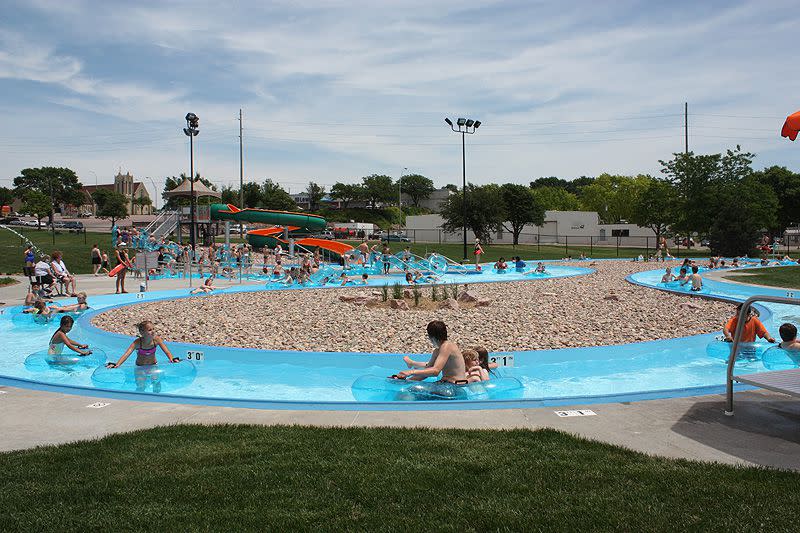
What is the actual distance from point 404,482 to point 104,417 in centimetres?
376

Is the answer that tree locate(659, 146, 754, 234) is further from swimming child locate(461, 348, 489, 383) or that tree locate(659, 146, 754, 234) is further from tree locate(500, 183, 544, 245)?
swimming child locate(461, 348, 489, 383)

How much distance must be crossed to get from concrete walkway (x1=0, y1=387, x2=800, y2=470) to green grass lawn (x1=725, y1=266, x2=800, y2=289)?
57.7ft

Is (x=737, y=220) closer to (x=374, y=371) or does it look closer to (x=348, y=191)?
(x=374, y=371)

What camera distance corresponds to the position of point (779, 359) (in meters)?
9.11

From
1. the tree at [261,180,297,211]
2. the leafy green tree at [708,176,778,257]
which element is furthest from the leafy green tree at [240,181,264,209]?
the leafy green tree at [708,176,778,257]

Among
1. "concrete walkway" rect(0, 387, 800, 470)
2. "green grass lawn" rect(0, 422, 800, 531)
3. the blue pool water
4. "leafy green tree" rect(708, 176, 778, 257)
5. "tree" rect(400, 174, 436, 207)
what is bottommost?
the blue pool water

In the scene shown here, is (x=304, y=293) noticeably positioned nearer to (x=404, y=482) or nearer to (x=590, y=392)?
(x=590, y=392)

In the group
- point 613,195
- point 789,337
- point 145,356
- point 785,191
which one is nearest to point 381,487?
point 145,356

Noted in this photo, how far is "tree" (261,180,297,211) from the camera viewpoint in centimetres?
9856

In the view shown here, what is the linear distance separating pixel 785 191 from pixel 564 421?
7674 centimetres

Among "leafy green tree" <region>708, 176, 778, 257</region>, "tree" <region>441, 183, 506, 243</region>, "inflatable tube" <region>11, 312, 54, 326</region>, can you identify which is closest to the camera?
"inflatable tube" <region>11, 312, 54, 326</region>

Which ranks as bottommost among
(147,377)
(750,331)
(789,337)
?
(147,377)

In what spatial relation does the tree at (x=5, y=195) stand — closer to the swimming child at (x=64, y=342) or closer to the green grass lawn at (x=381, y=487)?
the swimming child at (x=64, y=342)

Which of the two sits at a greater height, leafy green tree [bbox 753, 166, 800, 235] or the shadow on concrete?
leafy green tree [bbox 753, 166, 800, 235]
